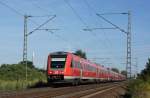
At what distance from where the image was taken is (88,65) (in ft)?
190

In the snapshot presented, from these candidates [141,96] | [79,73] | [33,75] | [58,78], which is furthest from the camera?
[33,75]

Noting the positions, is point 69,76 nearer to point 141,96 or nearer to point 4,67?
point 141,96

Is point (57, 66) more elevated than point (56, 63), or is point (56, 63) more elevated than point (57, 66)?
point (56, 63)

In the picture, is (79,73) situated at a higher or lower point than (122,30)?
lower

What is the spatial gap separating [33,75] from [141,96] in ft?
130

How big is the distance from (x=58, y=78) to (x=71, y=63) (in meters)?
2.51

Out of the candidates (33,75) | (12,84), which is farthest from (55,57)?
(33,75)

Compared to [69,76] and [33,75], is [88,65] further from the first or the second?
[69,76]

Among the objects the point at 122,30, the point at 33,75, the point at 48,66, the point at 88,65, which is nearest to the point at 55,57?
the point at 48,66

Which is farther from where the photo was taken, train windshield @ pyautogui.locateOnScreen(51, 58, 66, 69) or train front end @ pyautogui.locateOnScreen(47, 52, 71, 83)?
train windshield @ pyautogui.locateOnScreen(51, 58, 66, 69)

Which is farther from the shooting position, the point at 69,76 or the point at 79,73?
the point at 79,73

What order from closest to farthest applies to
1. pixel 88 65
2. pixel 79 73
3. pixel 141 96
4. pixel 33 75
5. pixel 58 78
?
pixel 141 96 < pixel 58 78 < pixel 79 73 < pixel 88 65 < pixel 33 75

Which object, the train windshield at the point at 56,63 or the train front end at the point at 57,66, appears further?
the train windshield at the point at 56,63

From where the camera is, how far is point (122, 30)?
50312 mm
